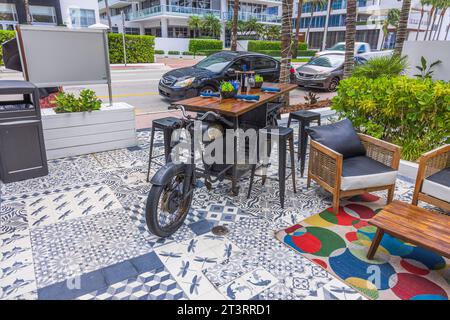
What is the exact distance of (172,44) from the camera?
28.5 metres

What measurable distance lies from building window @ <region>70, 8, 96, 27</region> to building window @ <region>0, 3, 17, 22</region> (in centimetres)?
339

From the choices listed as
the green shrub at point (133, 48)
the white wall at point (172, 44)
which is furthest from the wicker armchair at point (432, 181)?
the white wall at point (172, 44)

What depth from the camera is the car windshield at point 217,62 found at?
28.2 ft

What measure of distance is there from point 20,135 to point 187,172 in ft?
7.68

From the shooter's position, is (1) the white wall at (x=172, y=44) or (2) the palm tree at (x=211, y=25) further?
(2) the palm tree at (x=211, y=25)

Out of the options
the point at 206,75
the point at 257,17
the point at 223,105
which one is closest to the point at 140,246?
the point at 223,105

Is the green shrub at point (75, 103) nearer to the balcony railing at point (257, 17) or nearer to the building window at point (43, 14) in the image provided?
the building window at point (43, 14)

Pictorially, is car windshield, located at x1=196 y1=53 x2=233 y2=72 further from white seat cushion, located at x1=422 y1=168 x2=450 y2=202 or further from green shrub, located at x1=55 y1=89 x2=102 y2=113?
white seat cushion, located at x1=422 y1=168 x2=450 y2=202

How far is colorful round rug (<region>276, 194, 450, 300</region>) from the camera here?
2377 mm

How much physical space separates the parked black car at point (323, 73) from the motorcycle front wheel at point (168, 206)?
968cm

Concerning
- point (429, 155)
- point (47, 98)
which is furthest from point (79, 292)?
point (47, 98)

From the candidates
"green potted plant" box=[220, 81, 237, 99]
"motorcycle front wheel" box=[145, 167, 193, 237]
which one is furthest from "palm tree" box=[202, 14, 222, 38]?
"motorcycle front wheel" box=[145, 167, 193, 237]

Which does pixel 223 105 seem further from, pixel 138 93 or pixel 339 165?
pixel 138 93
